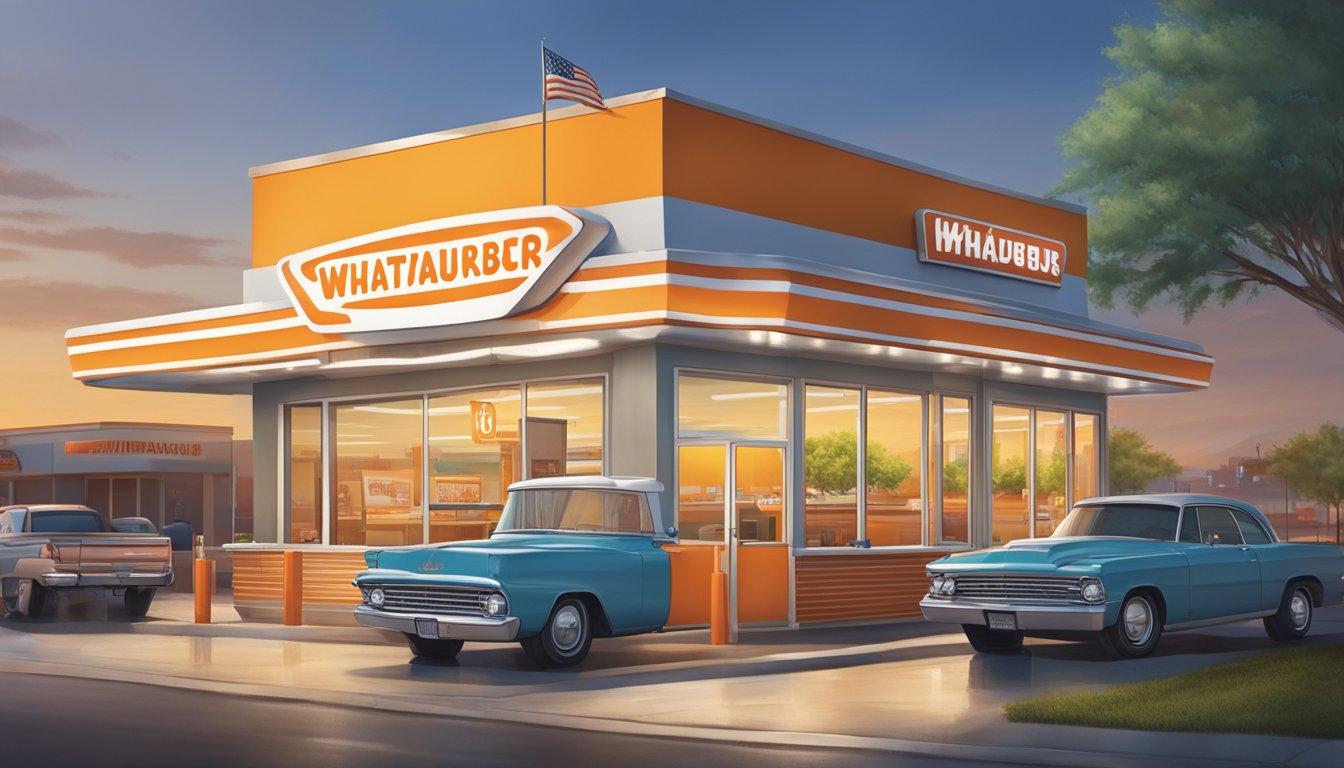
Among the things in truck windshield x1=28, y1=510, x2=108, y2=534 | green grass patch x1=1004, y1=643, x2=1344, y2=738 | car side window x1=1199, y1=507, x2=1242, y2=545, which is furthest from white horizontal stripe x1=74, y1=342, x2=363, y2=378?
green grass patch x1=1004, y1=643, x2=1344, y2=738

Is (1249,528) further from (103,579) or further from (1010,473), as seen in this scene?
(103,579)

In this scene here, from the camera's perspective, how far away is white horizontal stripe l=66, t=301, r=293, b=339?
22727mm

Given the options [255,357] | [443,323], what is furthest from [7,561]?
[443,323]

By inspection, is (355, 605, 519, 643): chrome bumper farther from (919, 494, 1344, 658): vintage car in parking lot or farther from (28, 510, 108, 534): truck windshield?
(28, 510, 108, 534): truck windshield

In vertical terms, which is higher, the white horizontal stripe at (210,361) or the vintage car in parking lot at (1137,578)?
the white horizontal stripe at (210,361)

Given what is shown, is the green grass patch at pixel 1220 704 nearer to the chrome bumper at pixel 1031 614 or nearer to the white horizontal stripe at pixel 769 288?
the chrome bumper at pixel 1031 614

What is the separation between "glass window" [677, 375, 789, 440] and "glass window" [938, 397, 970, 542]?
391 centimetres

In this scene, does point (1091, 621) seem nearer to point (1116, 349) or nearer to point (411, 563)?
point (411, 563)

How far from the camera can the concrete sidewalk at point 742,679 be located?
1155 centimetres

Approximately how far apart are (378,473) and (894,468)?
7792mm

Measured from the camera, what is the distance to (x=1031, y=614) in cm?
1639

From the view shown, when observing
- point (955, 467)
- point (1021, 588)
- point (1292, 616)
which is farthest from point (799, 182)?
point (1292, 616)

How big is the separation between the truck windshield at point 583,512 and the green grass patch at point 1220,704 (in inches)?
213

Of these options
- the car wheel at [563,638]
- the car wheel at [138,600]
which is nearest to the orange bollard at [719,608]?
the car wheel at [563,638]
